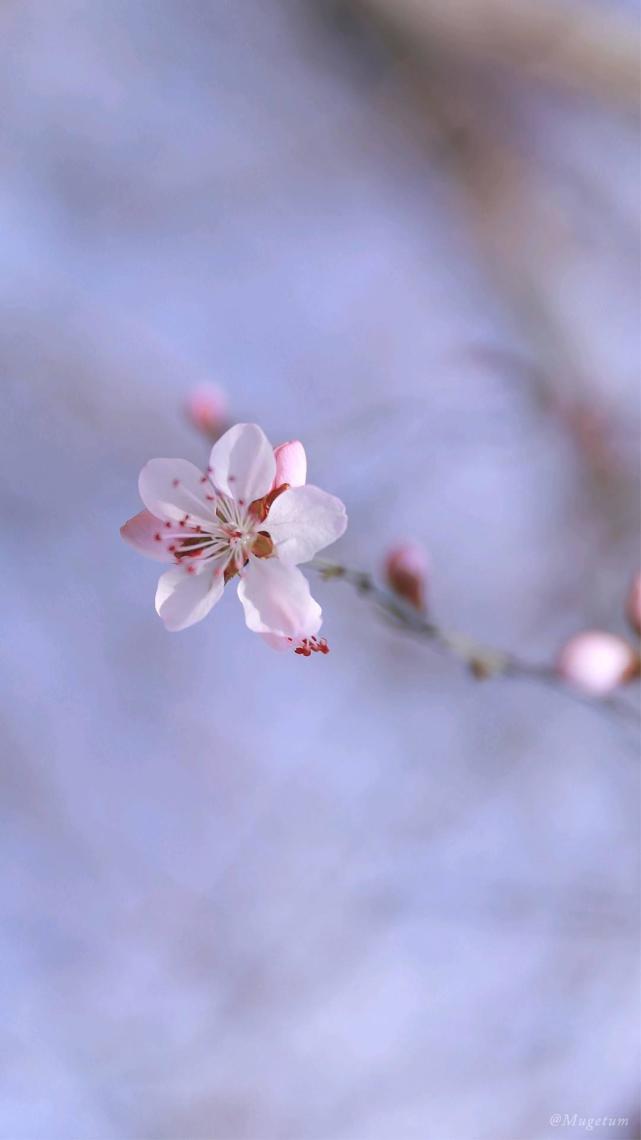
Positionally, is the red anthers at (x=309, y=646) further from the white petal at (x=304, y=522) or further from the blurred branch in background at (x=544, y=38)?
the blurred branch in background at (x=544, y=38)

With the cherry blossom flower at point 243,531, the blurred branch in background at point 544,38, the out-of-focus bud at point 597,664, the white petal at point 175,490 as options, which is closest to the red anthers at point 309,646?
the cherry blossom flower at point 243,531

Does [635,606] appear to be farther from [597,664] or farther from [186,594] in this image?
[186,594]

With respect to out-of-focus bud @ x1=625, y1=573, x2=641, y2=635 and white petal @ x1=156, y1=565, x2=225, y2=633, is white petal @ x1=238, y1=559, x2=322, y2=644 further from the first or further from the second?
out-of-focus bud @ x1=625, y1=573, x2=641, y2=635

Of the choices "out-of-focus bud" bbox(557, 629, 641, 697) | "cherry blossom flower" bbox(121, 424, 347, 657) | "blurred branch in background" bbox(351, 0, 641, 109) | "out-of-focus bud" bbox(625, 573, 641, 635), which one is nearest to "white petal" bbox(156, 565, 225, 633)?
"cherry blossom flower" bbox(121, 424, 347, 657)

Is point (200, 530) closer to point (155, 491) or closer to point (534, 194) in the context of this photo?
point (155, 491)

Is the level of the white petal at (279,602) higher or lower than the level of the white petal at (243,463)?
lower

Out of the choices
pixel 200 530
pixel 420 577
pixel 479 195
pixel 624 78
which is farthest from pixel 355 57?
pixel 200 530

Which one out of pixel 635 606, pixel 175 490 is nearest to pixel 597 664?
pixel 635 606
